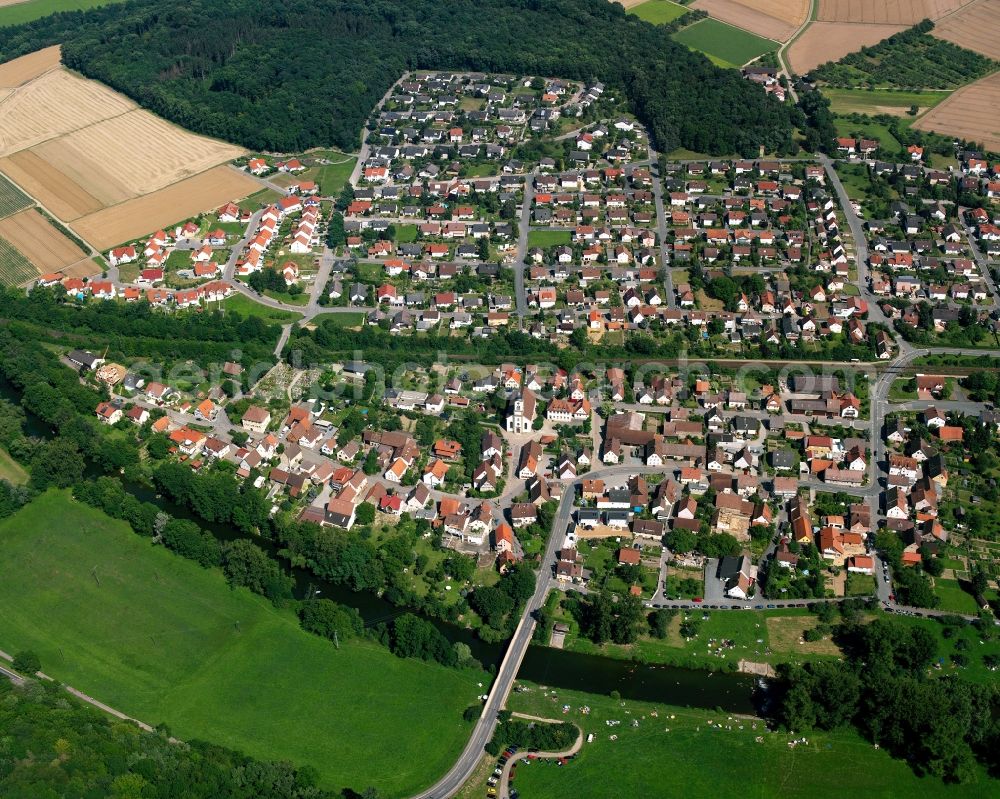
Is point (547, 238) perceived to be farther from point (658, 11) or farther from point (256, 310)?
point (658, 11)

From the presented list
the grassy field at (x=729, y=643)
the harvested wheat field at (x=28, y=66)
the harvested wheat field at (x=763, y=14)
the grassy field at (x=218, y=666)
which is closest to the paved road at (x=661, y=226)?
the grassy field at (x=729, y=643)

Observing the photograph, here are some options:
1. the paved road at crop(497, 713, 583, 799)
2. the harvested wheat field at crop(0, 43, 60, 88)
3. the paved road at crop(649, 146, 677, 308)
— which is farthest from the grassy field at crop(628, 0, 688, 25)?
the paved road at crop(497, 713, 583, 799)

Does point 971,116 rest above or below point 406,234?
above

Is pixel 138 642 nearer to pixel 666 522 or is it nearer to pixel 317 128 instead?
pixel 666 522

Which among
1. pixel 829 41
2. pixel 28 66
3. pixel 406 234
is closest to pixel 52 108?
pixel 28 66

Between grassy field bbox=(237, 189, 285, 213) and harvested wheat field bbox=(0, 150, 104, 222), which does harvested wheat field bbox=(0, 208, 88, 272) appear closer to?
harvested wheat field bbox=(0, 150, 104, 222)

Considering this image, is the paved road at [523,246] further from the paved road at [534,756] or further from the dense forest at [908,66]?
the dense forest at [908,66]
